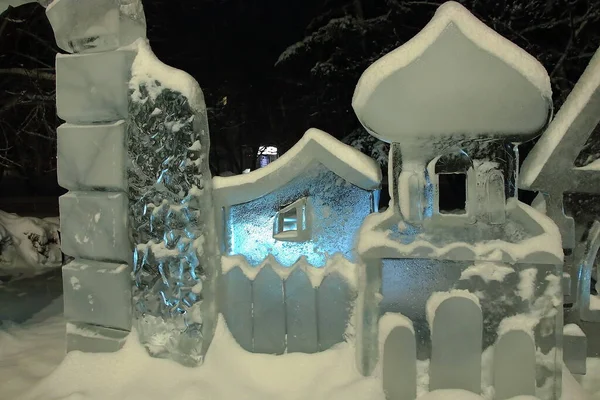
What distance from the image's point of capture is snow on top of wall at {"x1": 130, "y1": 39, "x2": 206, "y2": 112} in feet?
10.0

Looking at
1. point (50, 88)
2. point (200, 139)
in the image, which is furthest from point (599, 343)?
point (50, 88)

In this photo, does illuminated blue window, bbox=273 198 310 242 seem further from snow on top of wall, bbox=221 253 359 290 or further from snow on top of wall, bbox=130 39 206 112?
snow on top of wall, bbox=130 39 206 112

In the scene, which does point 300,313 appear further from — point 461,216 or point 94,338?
point 94,338

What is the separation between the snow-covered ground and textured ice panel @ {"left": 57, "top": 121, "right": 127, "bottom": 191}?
1.04 meters

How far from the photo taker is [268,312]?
10.3ft

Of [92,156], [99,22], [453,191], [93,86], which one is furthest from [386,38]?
[92,156]

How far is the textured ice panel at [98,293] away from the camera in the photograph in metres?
3.24

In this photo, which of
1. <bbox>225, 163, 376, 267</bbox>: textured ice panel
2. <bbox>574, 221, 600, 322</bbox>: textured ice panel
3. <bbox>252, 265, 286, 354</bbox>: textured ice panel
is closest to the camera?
<bbox>252, 265, 286, 354</bbox>: textured ice panel

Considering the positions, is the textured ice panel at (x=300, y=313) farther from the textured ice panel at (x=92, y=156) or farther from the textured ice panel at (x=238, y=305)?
the textured ice panel at (x=92, y=156)

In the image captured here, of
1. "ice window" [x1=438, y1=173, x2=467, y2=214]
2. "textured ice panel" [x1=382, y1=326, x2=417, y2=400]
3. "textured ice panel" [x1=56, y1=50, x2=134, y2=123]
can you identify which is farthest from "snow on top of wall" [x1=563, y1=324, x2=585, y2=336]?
"ice window" [x1=438, y1=173, x2=467, y2=214]

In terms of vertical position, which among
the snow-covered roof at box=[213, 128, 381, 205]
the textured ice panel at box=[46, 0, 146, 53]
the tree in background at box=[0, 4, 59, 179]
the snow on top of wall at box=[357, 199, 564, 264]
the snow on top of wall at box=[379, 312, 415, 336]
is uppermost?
the tree in background at box=[0, 4, 59, 179]

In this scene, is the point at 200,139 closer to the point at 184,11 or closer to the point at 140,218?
the point at 140,218

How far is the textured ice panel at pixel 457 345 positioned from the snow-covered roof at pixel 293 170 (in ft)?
3.32

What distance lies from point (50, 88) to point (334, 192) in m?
8.80
